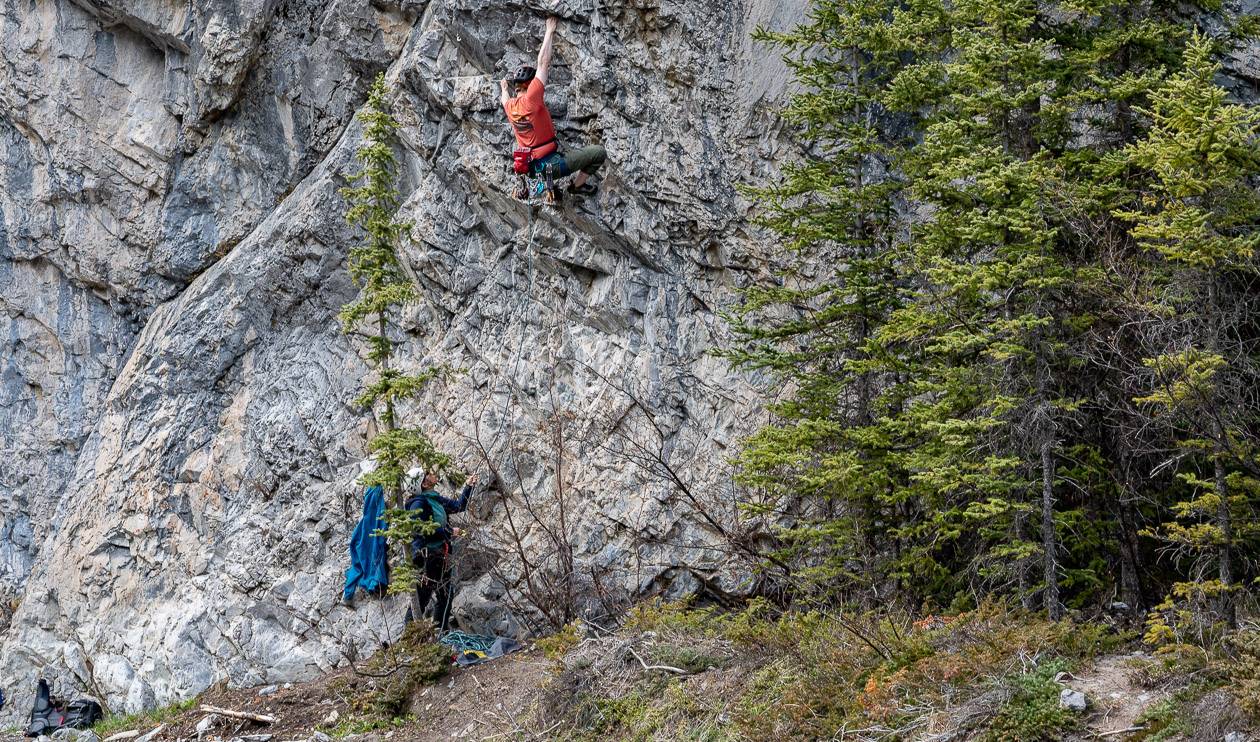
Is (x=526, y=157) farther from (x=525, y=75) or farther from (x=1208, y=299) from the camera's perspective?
(x=1208, y=299)

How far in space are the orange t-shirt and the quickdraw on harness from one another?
2.0 inches

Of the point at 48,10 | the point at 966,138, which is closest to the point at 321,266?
the point at 48,10

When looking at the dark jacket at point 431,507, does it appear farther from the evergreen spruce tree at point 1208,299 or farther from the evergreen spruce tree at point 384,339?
the evergreen spruce tree at point 1208,299

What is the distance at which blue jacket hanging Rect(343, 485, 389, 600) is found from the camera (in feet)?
43.3

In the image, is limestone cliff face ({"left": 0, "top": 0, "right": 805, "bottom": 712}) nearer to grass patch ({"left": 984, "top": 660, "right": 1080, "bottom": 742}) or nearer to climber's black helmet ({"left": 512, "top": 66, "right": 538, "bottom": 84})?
climber's black helmet ({"left": 512, "top": 66, "right": 538, "bottom": 84})

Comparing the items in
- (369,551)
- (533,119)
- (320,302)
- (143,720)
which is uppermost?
(533,119)

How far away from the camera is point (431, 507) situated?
12688 mm

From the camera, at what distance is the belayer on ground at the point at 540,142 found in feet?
40.8

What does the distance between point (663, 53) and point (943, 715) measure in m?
8.88

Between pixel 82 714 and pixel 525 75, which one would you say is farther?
pixel 82 714

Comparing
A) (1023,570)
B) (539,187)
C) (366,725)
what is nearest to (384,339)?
(539,187)

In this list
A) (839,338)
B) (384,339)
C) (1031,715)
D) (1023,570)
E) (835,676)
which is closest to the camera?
(1031,715)

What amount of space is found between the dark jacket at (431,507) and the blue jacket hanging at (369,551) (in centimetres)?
54

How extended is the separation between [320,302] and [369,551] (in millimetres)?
4081
